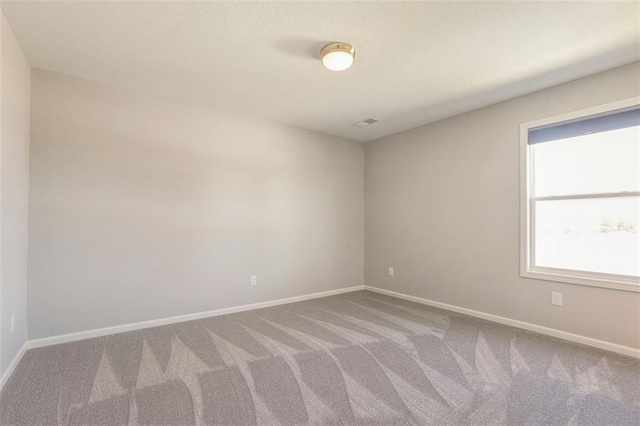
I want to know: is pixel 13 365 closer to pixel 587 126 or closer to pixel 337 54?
pixel 337 54

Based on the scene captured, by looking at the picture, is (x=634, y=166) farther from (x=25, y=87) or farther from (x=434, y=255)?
(x=25, y=87)

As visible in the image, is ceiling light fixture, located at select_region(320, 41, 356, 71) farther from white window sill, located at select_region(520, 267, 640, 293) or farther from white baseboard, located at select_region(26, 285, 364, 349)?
white baseboard, located at select_region(26, 285, 364, 349)

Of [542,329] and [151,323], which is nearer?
[542,329]

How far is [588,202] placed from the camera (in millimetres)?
2938

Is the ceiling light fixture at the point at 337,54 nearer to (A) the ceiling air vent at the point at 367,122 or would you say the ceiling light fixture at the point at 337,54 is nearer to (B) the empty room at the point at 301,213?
(B) the empty room at the point at 301,213

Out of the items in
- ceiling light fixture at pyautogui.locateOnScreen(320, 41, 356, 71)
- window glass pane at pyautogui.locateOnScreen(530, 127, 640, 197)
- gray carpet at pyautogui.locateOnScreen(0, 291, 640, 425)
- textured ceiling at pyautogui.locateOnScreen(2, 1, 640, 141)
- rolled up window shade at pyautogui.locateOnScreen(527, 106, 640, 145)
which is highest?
textured ceiling at pyautogui.locateOnScreen(2, 1, 640, 141)

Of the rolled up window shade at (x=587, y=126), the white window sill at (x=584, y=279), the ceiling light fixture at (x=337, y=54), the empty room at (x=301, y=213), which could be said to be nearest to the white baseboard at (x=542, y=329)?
the empty room at (x=301, y=213)

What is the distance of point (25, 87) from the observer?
261 cm

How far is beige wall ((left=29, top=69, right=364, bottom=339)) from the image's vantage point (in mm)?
2826

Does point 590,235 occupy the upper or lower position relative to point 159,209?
lower

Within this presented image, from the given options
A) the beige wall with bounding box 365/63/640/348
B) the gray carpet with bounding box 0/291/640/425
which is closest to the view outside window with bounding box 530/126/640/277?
the beige wall with bounding box 365/63/640/348

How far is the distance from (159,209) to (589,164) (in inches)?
172

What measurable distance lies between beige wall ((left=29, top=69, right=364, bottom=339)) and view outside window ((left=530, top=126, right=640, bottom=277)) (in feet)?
8.98

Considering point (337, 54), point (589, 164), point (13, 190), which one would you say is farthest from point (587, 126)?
point (13, 190)
